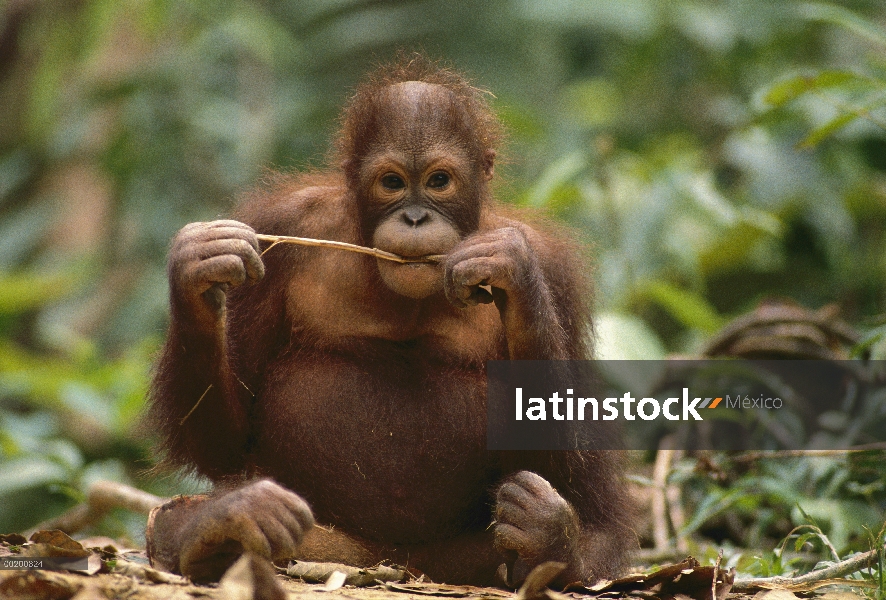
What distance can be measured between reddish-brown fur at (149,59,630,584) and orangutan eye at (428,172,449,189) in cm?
7

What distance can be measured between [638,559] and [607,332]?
1.68 meters

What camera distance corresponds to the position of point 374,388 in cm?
375

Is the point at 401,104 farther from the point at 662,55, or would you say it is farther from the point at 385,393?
the point at 662,55

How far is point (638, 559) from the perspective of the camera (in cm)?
448

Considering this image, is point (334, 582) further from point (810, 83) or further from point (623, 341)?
point (810, 83)

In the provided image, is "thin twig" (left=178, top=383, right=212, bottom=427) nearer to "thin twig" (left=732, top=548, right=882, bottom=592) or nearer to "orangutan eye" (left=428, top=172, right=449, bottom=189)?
"orangutan eye" (left=428, top=172, right=449, bottom=189)

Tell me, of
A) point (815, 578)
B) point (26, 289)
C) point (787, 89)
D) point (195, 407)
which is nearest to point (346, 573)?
point (195, 407)

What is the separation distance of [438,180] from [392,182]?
18 cm

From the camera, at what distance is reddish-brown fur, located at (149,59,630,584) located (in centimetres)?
363

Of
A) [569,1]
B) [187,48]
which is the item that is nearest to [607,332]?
[569,1]

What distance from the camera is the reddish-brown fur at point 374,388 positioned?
363cm

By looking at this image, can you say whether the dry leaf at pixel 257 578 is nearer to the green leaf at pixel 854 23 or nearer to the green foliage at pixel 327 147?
the green foliage at pixel 327 147

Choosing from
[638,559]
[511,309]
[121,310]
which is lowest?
[638,559]

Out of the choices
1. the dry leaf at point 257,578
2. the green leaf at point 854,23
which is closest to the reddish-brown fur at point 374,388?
the dry leaf at point 257,578
